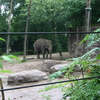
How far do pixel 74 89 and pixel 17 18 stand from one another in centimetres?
2018

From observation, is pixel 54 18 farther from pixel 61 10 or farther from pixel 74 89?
pixel 74 89

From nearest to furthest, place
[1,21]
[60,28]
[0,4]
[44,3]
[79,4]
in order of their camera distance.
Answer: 1. [79,4]
2. [44,3]
3. [60,28]
4. [1,21]
5. [0,4]

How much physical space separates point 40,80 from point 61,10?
6.89 meters

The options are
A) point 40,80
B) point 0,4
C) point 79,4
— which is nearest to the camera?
point 40,80

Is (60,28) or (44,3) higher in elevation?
(44,3)

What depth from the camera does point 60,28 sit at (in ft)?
48.8

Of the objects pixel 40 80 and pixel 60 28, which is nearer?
pixel 40 80

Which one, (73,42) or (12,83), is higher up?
(73,42)

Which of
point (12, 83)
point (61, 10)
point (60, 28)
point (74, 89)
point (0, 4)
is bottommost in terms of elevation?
point (12, 83)

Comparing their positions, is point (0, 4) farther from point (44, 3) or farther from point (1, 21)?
point (44, 3)

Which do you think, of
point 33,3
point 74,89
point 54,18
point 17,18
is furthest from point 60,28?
point 74,89

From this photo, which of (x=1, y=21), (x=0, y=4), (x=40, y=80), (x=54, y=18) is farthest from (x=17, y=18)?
(x=40, y=80)

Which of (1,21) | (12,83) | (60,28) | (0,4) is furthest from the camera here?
(0,4)

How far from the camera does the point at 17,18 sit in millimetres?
21656
